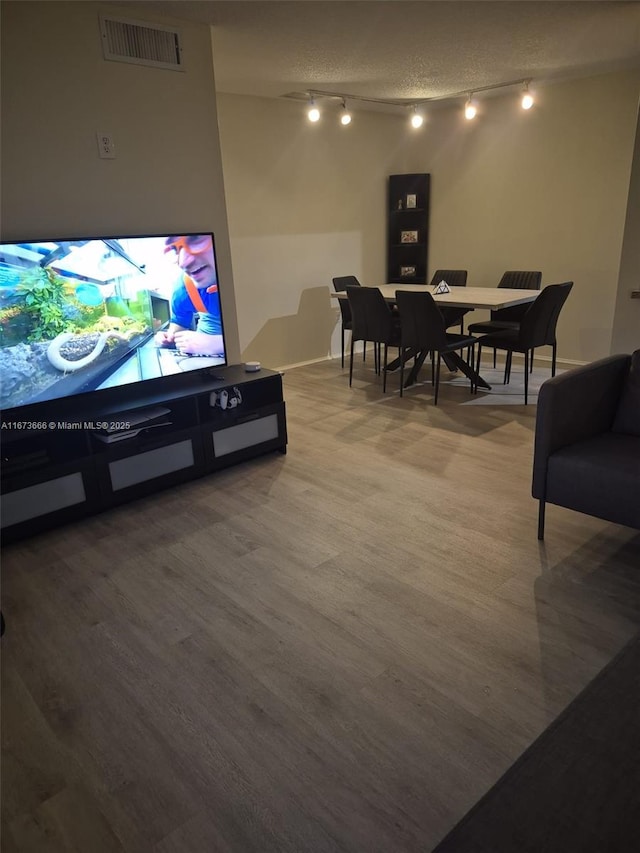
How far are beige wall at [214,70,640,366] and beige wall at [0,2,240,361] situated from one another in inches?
66.2

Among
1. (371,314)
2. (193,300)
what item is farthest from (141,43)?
(371,314)

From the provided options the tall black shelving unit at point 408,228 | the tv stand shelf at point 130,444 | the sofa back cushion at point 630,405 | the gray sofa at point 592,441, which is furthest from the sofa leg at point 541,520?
the tall black shelving unit at point 408,228

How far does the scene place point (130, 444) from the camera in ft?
9.66

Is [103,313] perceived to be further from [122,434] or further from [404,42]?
[404,42]

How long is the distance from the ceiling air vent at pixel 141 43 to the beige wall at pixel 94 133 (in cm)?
4

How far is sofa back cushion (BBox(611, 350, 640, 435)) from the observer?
250 centimetres

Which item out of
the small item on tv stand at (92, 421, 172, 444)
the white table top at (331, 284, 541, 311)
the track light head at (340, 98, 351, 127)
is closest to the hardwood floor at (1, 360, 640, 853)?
the small item on tv stand at (92, 421, 172, 444)

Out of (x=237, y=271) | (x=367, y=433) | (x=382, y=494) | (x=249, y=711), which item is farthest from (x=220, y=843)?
(x=237, y=271)

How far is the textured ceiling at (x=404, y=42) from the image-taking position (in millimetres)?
2967

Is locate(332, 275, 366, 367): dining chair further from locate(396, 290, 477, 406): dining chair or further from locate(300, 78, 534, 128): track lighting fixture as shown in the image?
locate(300, 78, 534, 128): track lighting fixture

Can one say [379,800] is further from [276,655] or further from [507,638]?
[507,638]

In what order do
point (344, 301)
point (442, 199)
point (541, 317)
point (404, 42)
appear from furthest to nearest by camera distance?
point (442, 199)
point (344, 301)
point (541, 317)
point (404, 42)

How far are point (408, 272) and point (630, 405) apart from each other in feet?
13.8

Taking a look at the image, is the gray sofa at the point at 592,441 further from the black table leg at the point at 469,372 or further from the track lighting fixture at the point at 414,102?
the track lighting fixture at the point at 414,102
